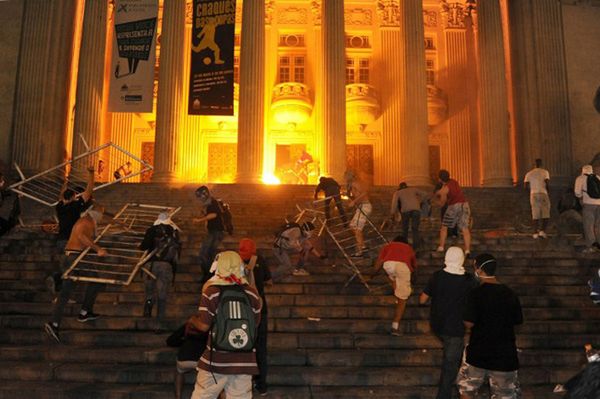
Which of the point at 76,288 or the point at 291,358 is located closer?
the point at 291,358

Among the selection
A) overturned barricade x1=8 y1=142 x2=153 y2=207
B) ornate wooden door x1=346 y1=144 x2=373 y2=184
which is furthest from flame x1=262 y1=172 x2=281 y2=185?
overturned barricade x1=8 y1=142 x2=153 y2=207

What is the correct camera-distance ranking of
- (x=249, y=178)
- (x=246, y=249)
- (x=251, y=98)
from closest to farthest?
(x=246, y=249) → (x=249, y=178) → (x=251, y=98)

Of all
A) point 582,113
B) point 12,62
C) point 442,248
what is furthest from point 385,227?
point 12,62

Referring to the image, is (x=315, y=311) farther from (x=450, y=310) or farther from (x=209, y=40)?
(x=209, y=40)

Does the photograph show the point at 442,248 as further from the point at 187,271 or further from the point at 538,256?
the point at 187,271

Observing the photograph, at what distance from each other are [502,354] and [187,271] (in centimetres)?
650

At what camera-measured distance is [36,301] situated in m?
8.95

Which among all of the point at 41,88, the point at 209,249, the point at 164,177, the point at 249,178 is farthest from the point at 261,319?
the point at 41,88

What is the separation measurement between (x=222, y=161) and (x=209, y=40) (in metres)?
8.15

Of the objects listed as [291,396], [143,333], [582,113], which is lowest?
[291,396]

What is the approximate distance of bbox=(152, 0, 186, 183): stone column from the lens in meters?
19.9

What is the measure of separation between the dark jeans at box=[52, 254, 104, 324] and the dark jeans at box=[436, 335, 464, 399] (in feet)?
15.9

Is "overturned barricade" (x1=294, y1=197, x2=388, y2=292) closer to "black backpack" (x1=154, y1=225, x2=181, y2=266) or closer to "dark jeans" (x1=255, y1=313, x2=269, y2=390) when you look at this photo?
"black backpack" (x1=154, y1=225, x2=181, y2=266)

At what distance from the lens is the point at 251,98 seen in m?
20.0
